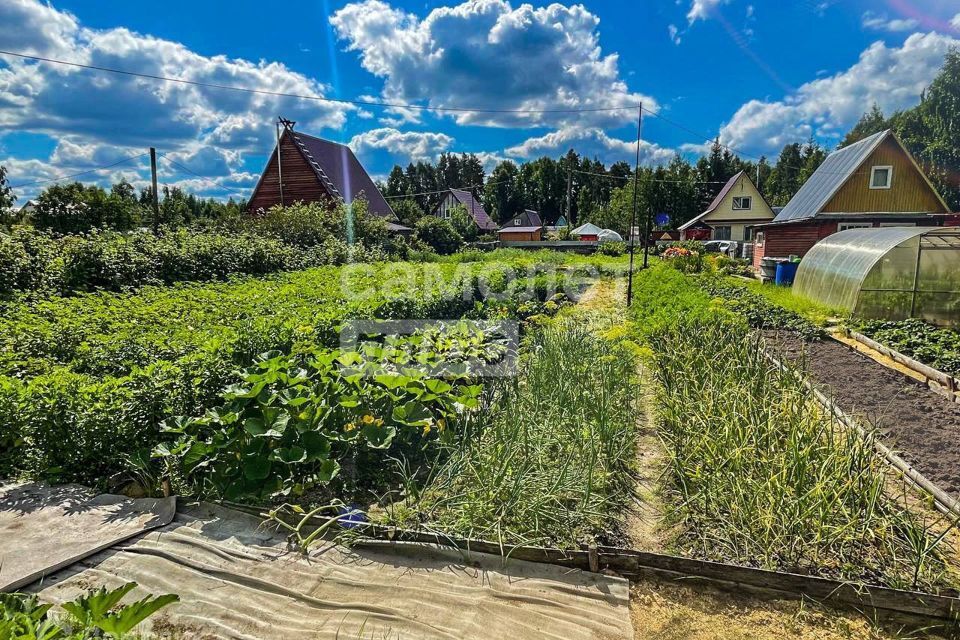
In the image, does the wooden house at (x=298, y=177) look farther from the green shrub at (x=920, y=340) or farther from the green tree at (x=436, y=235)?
the green shrub at (x=920, y=340)

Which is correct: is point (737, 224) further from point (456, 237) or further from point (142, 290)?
point (142, 290)

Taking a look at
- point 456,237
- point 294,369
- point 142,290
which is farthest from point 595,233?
point 294,369

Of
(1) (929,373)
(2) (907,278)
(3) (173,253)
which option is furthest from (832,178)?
(3) (173,253)

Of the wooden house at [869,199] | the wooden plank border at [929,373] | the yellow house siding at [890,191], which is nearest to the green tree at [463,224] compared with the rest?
the wooden house at [869,199]

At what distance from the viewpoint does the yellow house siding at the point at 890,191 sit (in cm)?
1944

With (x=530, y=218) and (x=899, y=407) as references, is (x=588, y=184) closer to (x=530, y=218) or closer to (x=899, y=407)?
(x=530, y=218)

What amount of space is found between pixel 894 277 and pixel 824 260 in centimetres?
244

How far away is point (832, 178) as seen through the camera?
2009 cm

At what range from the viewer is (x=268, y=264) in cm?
1360

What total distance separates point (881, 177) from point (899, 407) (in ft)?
66.5

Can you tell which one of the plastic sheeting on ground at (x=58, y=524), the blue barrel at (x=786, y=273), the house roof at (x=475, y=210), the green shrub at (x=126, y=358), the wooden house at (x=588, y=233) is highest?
the house roof at (x=475, y=210)

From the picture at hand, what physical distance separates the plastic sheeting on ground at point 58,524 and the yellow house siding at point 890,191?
913 inches

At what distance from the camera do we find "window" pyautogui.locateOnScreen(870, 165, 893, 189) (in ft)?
64.6

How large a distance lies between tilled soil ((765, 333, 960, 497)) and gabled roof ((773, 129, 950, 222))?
15.6m
